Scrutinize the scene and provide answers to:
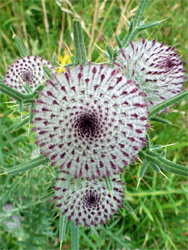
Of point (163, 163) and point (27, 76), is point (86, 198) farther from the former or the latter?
point (27, 76)

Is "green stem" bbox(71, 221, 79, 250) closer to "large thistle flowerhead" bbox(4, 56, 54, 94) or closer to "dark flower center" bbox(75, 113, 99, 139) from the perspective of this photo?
"dark flower center" bbox(75, 113, 99, 139)

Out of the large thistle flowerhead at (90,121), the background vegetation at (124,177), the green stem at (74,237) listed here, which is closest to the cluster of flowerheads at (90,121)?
the large thistle flowerhead at (90,121)

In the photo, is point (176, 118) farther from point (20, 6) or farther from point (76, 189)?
point (20, 6)

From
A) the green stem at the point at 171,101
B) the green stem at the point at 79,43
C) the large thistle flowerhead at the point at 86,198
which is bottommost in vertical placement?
the large thistle flowerhead at the point at 86,198

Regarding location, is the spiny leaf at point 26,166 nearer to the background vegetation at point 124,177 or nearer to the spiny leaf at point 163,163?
the spiny leaf at point 163,163

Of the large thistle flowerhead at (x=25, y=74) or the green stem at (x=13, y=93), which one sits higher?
the large thistle flowerhead at (x=25, y=74)

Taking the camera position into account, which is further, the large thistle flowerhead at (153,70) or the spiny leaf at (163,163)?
the large thistle flowerhead at (153,70)
